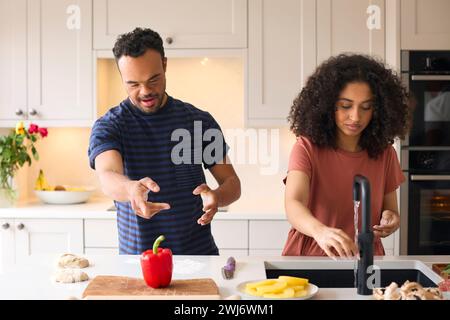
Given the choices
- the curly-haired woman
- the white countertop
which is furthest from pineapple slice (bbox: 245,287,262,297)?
the white countertop

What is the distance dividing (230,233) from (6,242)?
46.4 inches

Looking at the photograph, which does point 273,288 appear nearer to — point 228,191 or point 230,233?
point 228,191

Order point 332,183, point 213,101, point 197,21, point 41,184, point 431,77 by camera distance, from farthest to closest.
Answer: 1. point 213,101
2. point 41,184
3. point 197,21
4. point 431,77
5. point 332,183

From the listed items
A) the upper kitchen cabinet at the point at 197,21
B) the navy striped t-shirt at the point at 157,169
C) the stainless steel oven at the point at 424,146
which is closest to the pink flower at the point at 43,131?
the upper kitchen cabinet at the point at 197,21

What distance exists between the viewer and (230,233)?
3.33 metres

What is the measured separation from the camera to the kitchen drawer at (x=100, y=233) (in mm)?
3336

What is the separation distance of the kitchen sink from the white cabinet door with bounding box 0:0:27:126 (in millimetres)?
2124

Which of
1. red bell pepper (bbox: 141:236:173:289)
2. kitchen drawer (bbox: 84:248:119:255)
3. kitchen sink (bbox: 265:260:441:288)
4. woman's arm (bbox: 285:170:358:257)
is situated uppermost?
woman's arm (bbox: 285:170:358:257)

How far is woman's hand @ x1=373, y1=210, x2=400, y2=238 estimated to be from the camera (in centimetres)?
201

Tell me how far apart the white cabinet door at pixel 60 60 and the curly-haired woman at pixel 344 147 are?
5.58ft

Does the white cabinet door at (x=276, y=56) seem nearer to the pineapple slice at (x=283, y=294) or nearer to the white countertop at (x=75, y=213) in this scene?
the white countertop at (x=75, y=213)

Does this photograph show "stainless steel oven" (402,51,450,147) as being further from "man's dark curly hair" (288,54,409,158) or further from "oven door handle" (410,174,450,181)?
"man's dark curly hair" (288,54,409,158)

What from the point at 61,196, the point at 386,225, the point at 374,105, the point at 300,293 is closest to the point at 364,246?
the point at 300,293
